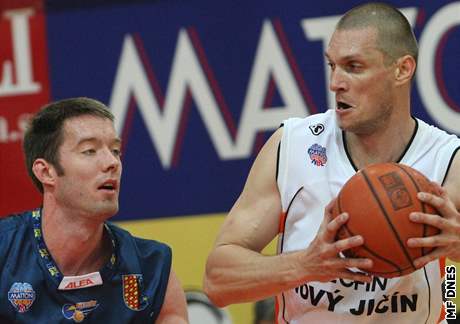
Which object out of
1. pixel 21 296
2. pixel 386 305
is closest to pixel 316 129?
pixel 386 305

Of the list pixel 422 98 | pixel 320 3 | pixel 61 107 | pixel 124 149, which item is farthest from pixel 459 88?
pixel 61 107

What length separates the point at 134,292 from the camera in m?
5.39

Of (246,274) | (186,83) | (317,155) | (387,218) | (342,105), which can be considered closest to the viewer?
(387,218)

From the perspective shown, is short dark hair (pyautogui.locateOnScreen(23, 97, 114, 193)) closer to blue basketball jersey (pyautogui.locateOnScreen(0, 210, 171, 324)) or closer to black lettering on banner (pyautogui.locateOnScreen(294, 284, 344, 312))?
blue basketball jersey (pyautogui.locateOnScreen(0, 210, 171, 324))

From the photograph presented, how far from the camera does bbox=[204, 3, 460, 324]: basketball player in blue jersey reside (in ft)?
16.3

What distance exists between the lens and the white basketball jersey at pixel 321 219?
503cm

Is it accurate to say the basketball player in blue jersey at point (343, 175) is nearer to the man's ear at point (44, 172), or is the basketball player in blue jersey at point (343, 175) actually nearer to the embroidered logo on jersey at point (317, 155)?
the embroidered logo on jersey at point (317, 155)

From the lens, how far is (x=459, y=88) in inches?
287

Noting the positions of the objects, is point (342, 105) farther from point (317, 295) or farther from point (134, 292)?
point (134, 292)

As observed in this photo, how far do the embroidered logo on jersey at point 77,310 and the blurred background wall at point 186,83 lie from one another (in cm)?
230

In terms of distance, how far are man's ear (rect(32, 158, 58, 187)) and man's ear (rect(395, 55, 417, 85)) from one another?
5.89 feet

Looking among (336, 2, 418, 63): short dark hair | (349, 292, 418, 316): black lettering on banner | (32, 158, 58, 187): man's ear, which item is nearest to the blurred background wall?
(336, 2, 418, 63): short dark hair

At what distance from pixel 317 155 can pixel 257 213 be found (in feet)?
1.39

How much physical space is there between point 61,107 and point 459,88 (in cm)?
300
